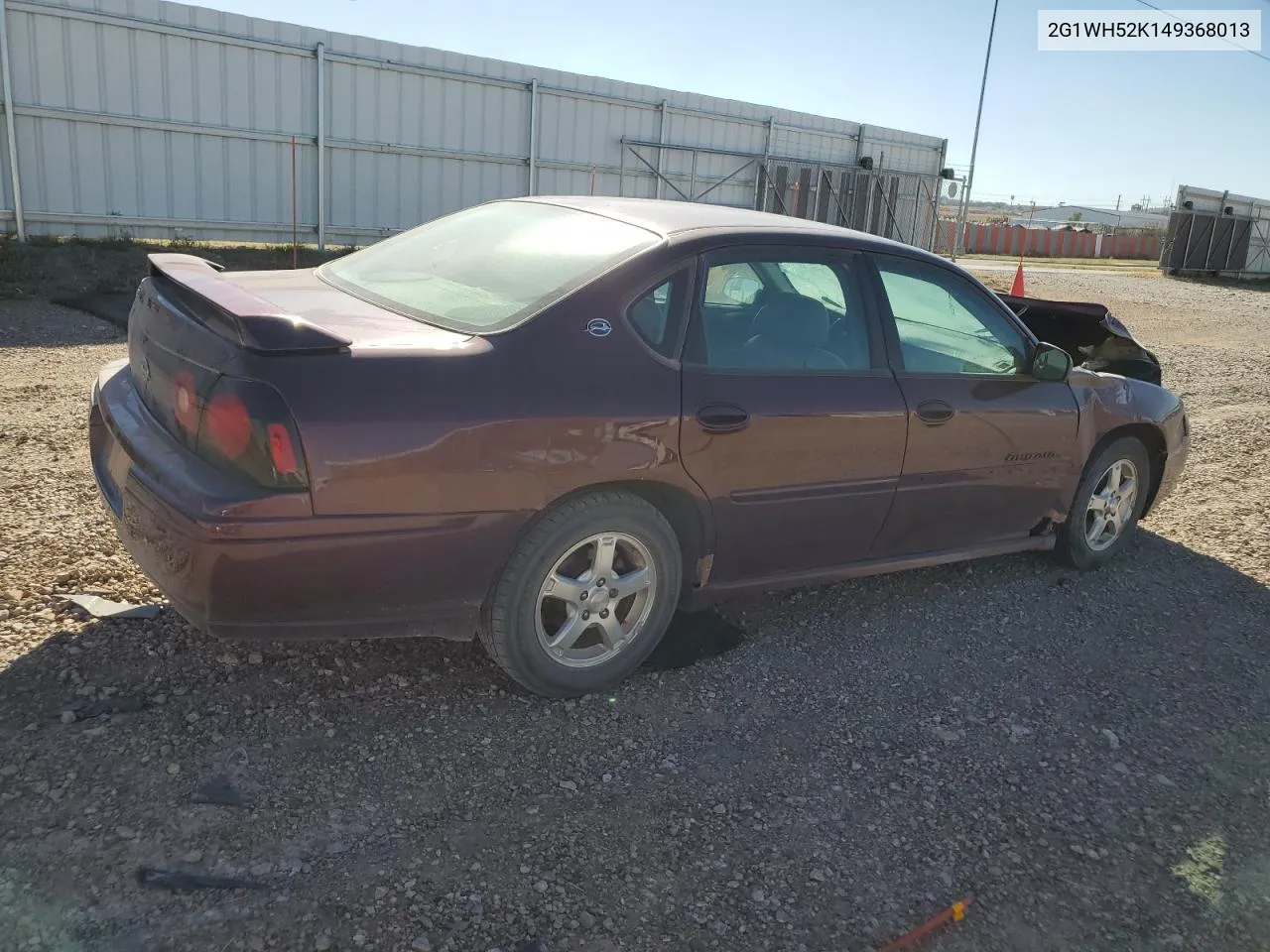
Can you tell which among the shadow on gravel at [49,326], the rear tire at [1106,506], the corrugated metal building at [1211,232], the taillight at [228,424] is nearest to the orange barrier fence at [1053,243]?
the corrugated metal building at [1211,232]

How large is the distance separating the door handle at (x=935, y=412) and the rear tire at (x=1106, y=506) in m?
1.21

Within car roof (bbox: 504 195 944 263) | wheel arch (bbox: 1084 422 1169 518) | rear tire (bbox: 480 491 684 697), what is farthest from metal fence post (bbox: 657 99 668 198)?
rear tire (bbox: 480 491 684 697)

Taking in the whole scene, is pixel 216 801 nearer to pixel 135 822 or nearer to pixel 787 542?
pixel 135 822

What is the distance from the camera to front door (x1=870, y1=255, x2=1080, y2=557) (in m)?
4.04

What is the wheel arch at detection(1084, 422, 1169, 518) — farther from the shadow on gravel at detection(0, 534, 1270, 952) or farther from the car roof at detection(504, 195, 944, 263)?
the car roof at detection(504, 195, 944, 263)

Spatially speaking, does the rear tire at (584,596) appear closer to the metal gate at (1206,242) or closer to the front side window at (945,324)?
the front side window at (945,324)

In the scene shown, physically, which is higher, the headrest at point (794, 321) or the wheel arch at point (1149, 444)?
the headrest at point (794, 321)

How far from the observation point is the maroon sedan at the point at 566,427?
9.10ft

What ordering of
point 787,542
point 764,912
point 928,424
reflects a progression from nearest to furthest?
point 764,912 < point 787,542 < point 928,424

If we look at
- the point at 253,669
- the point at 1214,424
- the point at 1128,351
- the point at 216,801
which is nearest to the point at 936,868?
the point at 216,801

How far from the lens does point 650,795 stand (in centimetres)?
296

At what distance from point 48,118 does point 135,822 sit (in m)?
12.2

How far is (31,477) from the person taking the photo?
4832mm

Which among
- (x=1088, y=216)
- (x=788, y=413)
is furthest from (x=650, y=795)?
(x=1088, y=216)
